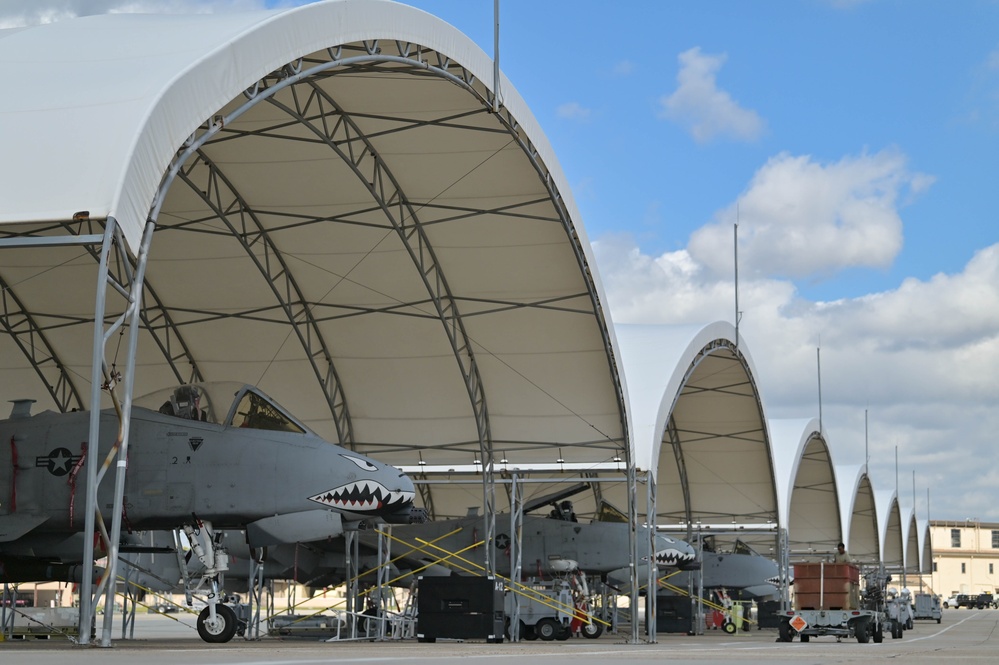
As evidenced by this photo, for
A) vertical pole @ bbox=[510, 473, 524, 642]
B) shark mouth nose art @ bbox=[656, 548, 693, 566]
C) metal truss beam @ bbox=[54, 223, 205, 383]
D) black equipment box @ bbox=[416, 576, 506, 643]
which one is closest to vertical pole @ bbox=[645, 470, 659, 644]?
vertical pole @ bbox=[510, 473, 524, 642]

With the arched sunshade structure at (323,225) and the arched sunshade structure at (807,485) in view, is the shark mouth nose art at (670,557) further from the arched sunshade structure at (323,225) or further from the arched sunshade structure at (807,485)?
the arched sunshade structure at (807,485)

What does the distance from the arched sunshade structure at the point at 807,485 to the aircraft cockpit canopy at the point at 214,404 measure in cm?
2743

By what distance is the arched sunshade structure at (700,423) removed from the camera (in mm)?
29031

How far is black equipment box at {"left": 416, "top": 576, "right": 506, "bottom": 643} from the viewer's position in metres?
20.5

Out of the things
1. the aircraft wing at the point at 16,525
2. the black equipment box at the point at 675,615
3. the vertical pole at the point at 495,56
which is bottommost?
the black equipment box at the point at 675,615

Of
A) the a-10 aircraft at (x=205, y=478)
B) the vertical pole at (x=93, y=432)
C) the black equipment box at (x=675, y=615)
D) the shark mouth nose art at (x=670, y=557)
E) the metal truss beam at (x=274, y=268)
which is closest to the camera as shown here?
the vertical pole at (x=93, y=432)

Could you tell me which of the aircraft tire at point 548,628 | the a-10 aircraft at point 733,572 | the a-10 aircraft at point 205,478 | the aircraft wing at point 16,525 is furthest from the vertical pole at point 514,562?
the a-10 aircraft at point 733,572

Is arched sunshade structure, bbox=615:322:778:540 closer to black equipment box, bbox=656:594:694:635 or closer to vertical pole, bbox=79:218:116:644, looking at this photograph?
black equipment box, bbox=656:594:694:635

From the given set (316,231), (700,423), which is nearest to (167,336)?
(316,231)

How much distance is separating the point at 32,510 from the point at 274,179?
7.16 meters

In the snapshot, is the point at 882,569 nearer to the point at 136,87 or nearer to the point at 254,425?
the point at 254,425

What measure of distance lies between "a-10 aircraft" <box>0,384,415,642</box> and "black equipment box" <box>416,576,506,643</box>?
15.9 ft

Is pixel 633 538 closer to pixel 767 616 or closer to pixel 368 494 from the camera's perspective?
pixel 368 494

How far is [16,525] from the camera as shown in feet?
52.0
